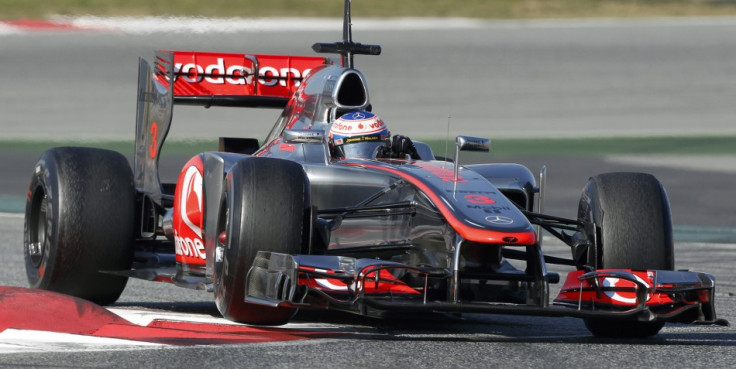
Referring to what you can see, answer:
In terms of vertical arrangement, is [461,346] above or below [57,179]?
below

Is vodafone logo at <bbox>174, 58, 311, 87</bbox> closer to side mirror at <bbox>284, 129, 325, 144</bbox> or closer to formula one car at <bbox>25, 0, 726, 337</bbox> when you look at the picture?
formula one car at <bbox>25, 0, 726, 337</bbox>

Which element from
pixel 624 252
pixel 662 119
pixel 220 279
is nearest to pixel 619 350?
pixel 624 252

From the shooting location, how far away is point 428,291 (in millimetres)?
7059

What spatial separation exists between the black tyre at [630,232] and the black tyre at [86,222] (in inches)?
115

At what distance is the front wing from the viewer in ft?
21.4

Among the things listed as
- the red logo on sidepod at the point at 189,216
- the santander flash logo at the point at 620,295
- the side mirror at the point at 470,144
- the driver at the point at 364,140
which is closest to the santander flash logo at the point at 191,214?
the red logo on sidepod at the point at 189,216

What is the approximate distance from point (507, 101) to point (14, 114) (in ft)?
29.5

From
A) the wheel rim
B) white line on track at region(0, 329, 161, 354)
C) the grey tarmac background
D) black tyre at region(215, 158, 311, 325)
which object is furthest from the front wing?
the wheel rim

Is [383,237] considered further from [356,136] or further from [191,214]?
[191,214]

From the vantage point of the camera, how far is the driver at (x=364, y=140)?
8.24 meters

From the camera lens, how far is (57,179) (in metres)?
8.45

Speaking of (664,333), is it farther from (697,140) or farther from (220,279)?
(697,140)

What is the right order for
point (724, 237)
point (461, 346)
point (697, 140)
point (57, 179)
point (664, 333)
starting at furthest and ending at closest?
point (697, 140) → point (724, 237) → point (57, 179) → point (664, 333) → point (461, 346)

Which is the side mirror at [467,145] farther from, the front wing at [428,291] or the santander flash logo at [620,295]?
the santander flash logo at [620,295]
